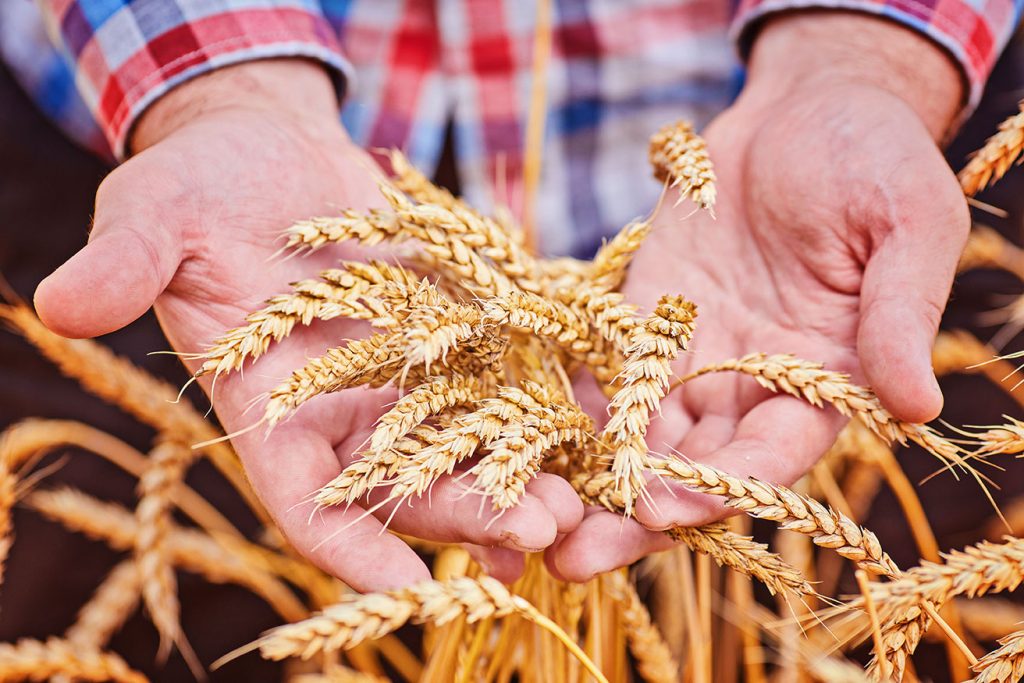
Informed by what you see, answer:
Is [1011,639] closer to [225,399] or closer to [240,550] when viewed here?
[225,399]

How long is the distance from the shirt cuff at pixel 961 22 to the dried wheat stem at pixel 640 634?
109 centimetres

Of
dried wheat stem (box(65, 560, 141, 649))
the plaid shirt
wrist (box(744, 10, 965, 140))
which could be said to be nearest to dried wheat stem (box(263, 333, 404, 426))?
dried wheat stem (box(65, 560, 141, 649))

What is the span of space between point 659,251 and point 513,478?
665mm

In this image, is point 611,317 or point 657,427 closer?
point 611,317

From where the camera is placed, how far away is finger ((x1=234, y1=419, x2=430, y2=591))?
31.1 inches

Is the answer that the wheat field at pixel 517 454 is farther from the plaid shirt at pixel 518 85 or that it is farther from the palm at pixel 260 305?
the plaid shirt at pixel 518 85

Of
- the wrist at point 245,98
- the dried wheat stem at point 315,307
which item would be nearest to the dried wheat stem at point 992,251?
the dried wheat stem at point 315,307

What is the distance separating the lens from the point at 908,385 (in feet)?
2.91

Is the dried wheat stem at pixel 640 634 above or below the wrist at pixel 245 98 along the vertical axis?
below

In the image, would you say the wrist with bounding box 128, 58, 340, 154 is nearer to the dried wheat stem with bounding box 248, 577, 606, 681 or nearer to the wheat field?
the wheat field

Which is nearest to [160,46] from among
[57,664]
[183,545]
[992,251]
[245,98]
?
[245,98]

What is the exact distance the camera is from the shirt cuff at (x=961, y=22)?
4.32 ft

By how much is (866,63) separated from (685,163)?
54cm

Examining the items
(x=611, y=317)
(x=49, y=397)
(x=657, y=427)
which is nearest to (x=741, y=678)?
(x=657, y=427)
